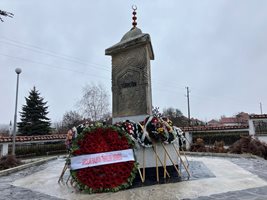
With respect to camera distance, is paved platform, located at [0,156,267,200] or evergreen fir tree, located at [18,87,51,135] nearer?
paved platform, located at [0,156,267,200]

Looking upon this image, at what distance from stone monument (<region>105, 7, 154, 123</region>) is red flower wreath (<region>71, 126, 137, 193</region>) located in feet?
5.47

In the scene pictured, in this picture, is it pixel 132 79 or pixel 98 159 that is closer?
pixel 98 159

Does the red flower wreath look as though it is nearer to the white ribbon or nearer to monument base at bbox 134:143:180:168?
the white ribbon

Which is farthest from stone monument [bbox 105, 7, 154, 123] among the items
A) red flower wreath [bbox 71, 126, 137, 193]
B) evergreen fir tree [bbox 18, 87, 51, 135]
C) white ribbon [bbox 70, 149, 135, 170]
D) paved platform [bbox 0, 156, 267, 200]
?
evergreen fir tree [bbox 18, 87, 51, 135]

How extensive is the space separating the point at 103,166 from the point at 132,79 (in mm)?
2890

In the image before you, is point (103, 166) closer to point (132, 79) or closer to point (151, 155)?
point (151, 155)

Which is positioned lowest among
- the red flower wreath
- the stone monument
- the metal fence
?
the metal fence

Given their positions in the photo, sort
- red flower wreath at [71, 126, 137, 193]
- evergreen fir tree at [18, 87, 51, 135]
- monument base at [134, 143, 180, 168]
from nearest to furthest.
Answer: red flower wreath at [71, 126, 137, 193] < monument base at [134, 143, 180, 168] < evergreen fir tree at [18, 87, 51, 135]

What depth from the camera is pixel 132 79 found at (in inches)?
244

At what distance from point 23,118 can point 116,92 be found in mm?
22103

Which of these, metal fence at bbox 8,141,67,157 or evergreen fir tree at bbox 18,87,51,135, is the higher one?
evergreen fir tree at bbox 18,87,51,135

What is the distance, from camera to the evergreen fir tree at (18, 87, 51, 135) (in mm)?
24016

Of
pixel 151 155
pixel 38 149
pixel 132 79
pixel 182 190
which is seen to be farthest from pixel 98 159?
pixel 38 149

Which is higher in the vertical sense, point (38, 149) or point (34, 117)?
point (34, 117)
